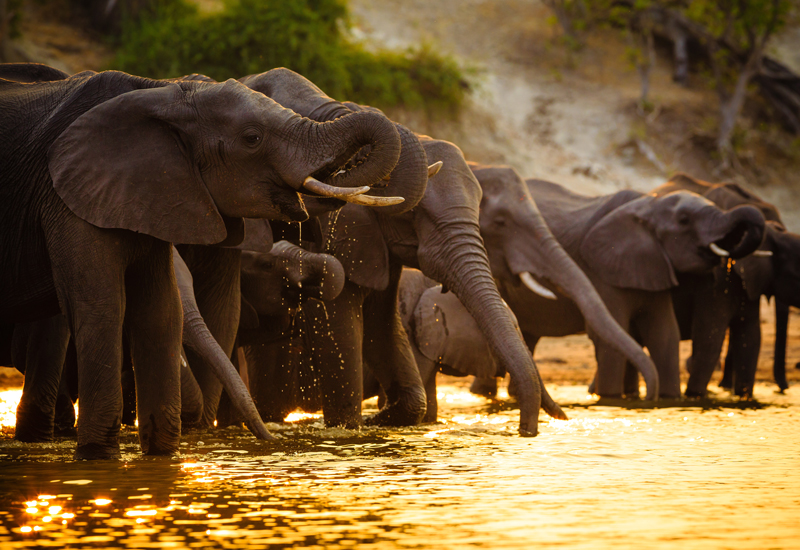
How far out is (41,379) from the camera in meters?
5.77

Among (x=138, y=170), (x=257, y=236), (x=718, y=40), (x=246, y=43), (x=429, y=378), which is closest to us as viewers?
(x=138, y=170)

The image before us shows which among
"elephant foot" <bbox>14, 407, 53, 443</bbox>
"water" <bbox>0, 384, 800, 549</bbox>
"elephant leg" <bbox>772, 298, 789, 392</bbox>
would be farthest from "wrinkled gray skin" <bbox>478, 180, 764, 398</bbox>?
"elephant foot" <bbox>14, 407, 53, 443</bbox>

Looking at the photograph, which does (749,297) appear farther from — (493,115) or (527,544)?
(493,115)

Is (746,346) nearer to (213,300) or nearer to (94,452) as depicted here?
(213,300)

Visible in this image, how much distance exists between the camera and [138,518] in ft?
11.1

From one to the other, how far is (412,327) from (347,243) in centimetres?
144

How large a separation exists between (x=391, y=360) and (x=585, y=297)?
5.82 feet

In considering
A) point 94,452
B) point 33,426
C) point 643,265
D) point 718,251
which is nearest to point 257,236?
point 33,426

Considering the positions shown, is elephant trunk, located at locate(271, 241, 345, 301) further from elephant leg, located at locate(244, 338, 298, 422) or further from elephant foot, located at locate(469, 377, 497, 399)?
elephant foot, located at locate(469, 377, 497, 399)

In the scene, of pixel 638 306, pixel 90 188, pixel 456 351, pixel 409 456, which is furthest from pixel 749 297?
pixel 90 188

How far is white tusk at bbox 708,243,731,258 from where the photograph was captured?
9844 mm

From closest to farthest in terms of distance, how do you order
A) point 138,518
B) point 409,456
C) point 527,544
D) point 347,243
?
1. point 527,544
2. point 138,518
3. point 409,456
4. point 347,243

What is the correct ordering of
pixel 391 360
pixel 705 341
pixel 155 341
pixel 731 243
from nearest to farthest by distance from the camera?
pixel 155 341 → pixel 391 360 → pixel 731 243 → pixel 705 341

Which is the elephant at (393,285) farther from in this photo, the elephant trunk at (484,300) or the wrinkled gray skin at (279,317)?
the wrinkled gray skin at (279,317)
